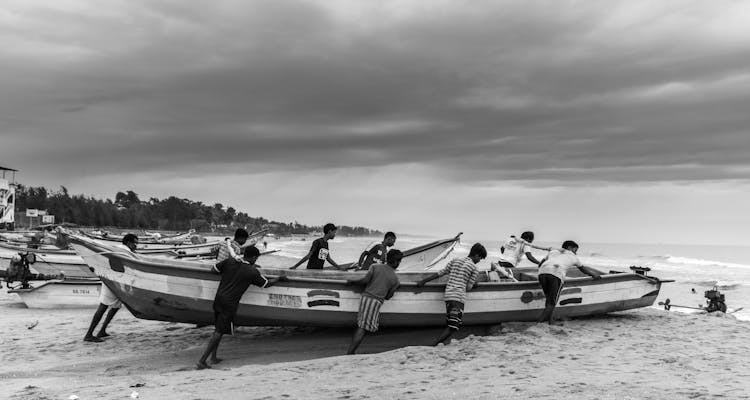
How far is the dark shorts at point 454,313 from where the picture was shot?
347 inches

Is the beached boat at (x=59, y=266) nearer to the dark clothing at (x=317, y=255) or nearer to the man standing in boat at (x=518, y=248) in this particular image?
the dark clothing at (x=317, y=255)

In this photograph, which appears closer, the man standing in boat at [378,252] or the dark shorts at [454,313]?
the dark shorts at [454,313]

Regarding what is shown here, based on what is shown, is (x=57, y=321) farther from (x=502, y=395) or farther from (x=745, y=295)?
(x=745, y=295)

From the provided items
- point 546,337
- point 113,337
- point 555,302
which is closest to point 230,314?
point 113,337

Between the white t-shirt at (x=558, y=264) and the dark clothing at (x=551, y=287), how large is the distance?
68 mm

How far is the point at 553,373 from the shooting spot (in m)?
6.88

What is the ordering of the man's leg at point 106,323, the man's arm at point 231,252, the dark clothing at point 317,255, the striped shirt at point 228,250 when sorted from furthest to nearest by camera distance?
the dark clothing at point 317,255 < the man's leg at point 106,323 < the striped shirt at point 228,250 < the man's arm at point 231,252

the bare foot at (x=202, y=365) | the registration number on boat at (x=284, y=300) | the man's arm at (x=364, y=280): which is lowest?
the bare foot at (x=202, y=365)

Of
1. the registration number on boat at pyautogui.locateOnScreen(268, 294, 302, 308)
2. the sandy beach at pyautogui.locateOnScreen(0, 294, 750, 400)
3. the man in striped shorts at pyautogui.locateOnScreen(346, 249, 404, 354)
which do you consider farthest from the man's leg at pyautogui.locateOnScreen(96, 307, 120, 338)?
the man in striped shorts at pyautogui.locateOnScreen(346, 249, 404, 354)

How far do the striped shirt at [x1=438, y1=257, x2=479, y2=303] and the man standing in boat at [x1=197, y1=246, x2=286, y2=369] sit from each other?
2905 millimetres

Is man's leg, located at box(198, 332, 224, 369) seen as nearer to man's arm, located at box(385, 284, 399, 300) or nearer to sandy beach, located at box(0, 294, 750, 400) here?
sandy beach, located at box(0, 294, 750, 400)

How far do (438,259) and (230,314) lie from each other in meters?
6.87

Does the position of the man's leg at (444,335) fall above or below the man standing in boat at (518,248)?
below

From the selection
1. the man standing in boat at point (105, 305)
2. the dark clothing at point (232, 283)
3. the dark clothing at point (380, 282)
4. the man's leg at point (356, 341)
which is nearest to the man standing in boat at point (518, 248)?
the dark clothing at point (380, 282)
